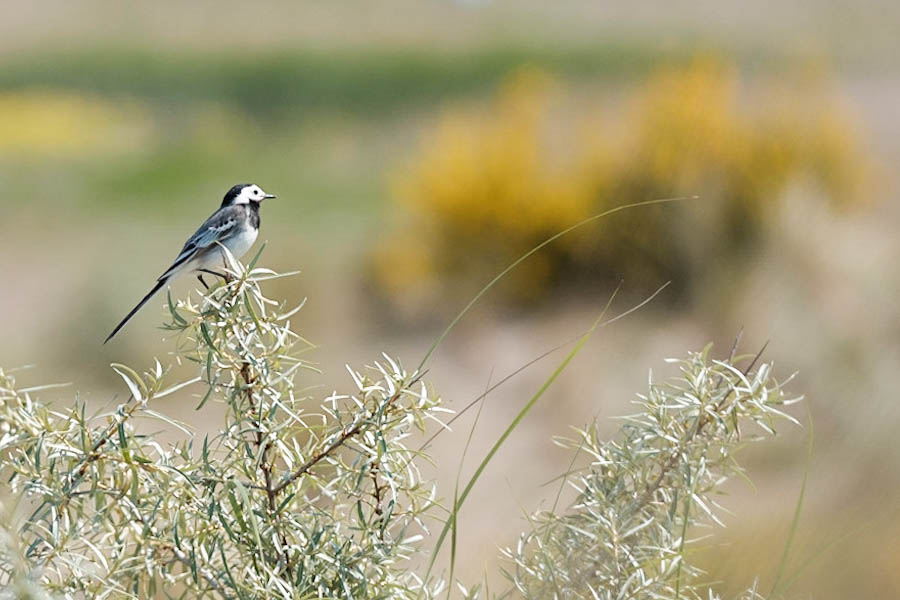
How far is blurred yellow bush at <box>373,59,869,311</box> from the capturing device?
5500mm

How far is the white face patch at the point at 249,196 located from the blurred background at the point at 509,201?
685mm

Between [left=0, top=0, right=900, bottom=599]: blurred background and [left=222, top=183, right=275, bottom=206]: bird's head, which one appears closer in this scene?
[left=222, top=183, right=275, bottom=206]: bird's head

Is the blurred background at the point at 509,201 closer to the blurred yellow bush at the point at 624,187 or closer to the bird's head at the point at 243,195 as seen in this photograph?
the blurred yellow bush at the point at 624,187

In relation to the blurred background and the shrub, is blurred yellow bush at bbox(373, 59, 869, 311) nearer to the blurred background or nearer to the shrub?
the blurred background

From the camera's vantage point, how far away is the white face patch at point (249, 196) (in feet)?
6.30

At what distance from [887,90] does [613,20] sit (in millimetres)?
3169

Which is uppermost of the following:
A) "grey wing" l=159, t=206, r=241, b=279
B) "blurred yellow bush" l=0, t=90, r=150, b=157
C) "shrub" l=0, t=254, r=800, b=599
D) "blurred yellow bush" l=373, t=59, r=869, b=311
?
"blurred yellow bush" l=0, t=90, r=150, b=157

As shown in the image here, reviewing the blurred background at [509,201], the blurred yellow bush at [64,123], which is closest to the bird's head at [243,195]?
the blurred background at [509,201]

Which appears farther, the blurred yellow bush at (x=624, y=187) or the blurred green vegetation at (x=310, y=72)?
the blurred green vegetation at (x=310, y=72)

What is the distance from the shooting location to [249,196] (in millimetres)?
1936

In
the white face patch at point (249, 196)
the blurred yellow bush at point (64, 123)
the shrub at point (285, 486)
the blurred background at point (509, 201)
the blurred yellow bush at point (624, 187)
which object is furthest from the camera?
the blurred yellow bush at point (64, 123)

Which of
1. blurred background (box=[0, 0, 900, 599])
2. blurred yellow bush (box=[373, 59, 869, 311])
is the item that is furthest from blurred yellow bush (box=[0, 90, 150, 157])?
blurred yellow bush (box=[373, 59, 869, 311])

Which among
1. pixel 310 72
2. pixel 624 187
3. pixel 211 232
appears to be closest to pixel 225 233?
pixel 211 232

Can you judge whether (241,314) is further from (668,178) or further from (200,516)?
(668,178)
